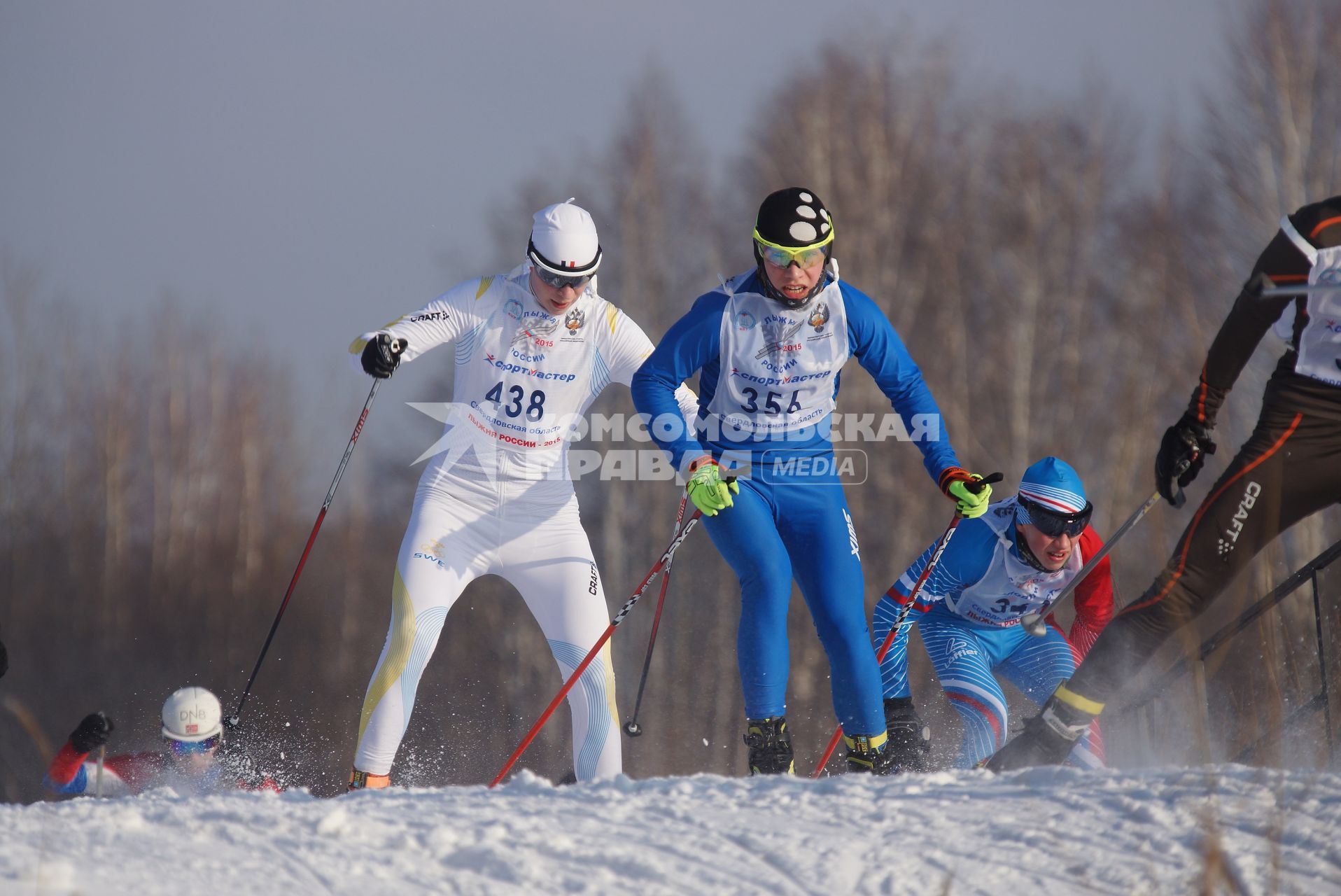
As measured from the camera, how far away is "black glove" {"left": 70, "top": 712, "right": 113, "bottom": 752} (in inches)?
216

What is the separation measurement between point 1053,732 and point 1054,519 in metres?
1.58

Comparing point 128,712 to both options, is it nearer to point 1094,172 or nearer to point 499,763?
point 499,763

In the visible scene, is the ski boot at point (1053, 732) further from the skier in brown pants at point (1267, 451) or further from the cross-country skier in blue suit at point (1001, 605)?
the cross-country skier in blue suit at point (1001, 605)

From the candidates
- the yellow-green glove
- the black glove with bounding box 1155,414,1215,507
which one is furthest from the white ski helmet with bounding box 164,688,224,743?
the black glove with bounding box 1155,414,1215,507

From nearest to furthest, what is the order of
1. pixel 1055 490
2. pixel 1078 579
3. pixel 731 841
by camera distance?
pixel 731 841 < pixel 1078 579 < pixel 1055 490

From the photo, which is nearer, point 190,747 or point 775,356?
point 775,356

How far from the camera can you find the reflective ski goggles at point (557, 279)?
16.9 feet

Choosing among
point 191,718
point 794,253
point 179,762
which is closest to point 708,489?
point 794,253

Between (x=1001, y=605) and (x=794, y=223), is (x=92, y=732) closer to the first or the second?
(x=794, y=223)

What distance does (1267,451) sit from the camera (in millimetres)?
3705

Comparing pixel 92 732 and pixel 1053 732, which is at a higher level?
pixel 1053 732

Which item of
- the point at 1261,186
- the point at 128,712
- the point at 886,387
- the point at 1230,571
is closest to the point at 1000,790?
the point at 1230,571

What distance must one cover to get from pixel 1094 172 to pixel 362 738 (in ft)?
51.1

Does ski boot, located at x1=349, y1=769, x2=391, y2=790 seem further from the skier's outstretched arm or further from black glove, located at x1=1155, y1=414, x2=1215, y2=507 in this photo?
black glove, located at x1=1155, y1=414, x2=1215, y2=507
